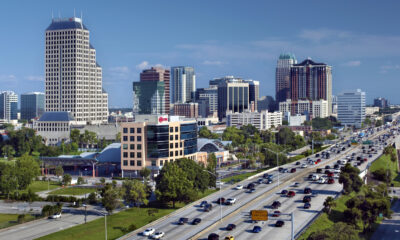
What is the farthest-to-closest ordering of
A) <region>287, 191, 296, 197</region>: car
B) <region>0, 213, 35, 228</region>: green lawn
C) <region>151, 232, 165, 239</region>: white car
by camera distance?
<region>287, 191, 296, 197</region>: car < <region>0, 213, 35, 228</region>: green lawn < <region>151, 232, 165, 239</region>: white car

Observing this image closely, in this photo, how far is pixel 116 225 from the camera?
9638 centimetres

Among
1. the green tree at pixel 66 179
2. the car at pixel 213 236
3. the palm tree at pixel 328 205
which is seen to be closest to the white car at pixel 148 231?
the car at pixel 213 236

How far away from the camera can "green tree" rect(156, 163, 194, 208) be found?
109 m

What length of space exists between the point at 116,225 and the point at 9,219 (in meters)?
26.5

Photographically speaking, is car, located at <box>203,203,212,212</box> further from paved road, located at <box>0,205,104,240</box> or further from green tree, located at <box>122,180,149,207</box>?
paved road, located at <box>0,205,104,240</box>

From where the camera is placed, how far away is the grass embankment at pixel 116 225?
8909 centimetres

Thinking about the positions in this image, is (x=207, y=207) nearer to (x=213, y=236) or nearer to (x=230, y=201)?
(x=230, y=201)

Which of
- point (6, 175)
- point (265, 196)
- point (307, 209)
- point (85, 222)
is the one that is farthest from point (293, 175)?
point (6, 175)

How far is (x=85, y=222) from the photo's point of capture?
330ft

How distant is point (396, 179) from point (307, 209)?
7312 centimetres

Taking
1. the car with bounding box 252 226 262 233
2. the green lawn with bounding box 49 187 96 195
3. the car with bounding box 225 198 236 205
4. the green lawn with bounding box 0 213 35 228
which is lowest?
the green lawn with bounding box 0 213 35 228

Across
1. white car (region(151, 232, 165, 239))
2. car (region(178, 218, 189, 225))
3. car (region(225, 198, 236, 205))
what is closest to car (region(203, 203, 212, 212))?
car (region(225, 198, 236, 205))

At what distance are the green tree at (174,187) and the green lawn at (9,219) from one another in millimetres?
27568

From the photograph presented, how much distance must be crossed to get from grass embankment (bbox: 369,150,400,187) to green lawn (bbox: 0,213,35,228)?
107 m
